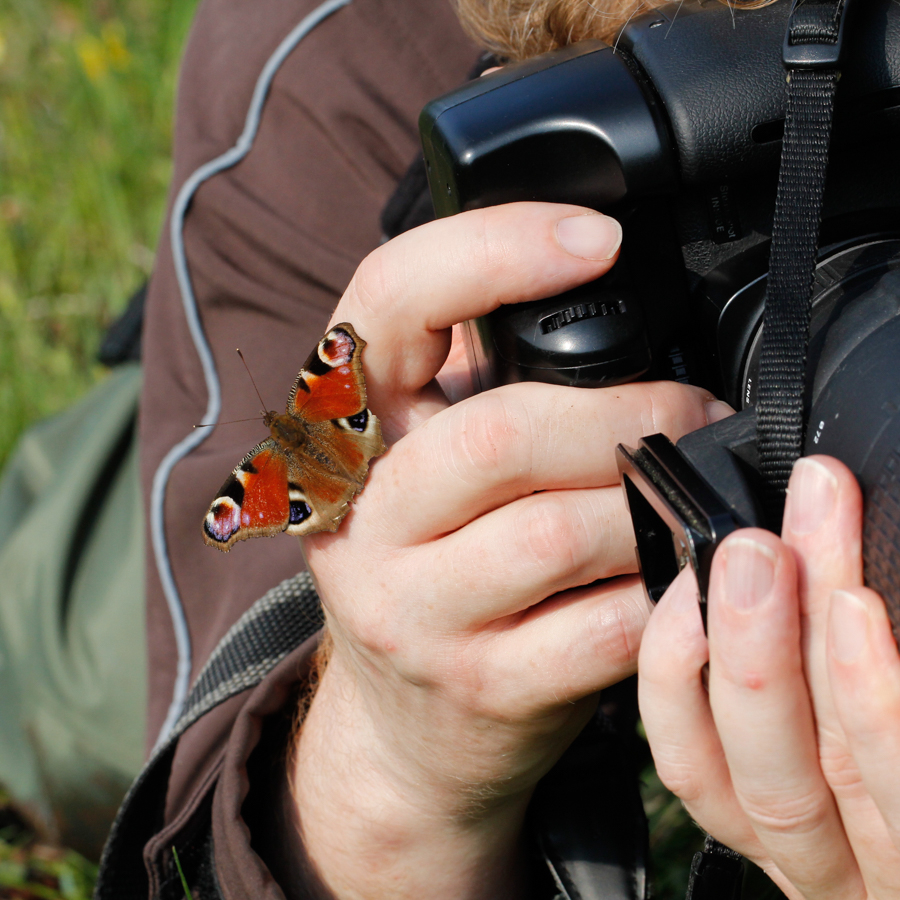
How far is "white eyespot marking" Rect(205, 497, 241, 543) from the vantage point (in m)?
0.59

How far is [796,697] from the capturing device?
44 cm

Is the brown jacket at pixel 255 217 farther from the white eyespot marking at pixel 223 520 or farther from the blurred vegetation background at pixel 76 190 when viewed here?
the blurred vegetation background at pixel 76 190

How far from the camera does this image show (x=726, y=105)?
530 mm

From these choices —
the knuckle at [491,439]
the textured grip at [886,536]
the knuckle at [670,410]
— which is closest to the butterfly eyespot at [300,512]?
the knuckle at [491,439]

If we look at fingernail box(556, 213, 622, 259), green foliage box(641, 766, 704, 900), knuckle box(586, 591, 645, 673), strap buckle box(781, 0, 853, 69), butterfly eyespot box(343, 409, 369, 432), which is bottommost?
green foliage box(641, 766, 704, 900)

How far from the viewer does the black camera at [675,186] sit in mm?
513

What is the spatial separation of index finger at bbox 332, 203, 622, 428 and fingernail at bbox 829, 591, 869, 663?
0.71 feet

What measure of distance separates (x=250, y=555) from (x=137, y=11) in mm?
1849

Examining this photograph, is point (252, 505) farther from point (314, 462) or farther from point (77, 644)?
point (77, 644)

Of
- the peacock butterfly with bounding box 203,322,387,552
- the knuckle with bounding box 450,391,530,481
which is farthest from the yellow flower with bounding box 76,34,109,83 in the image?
the knuckle with bounding box 450,391,530,481

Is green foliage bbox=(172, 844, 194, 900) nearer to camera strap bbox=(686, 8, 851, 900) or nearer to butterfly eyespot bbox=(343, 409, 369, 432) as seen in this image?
butterfly eyespot bbox=(343, 409, 369, 432)

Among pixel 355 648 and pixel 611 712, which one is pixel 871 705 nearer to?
pixel 355 648

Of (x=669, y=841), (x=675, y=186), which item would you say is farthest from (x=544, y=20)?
(x=669, y=841)

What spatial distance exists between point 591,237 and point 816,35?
0.49 feet
